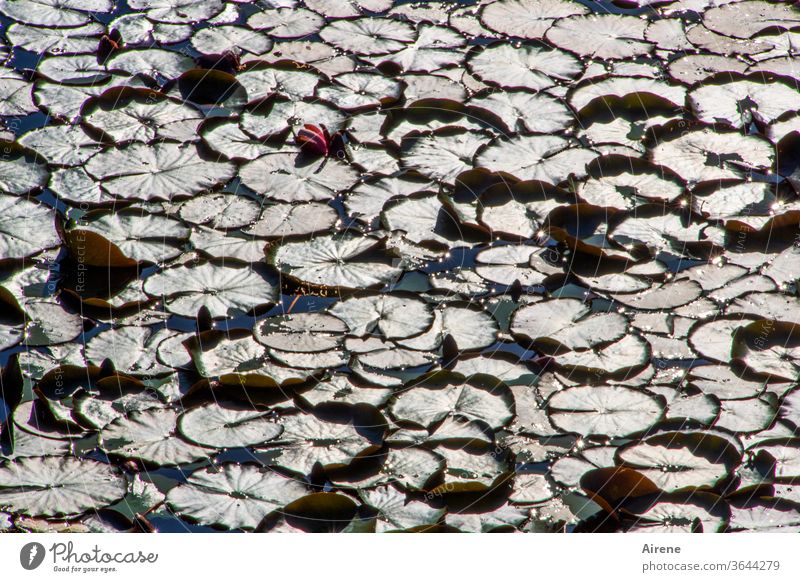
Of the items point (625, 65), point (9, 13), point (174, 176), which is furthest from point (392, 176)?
point (9, 13)

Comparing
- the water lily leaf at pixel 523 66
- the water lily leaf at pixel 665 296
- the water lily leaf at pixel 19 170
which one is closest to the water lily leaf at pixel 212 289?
the water lily leaf at pixel 19 170

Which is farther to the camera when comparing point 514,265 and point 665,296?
point 514,265

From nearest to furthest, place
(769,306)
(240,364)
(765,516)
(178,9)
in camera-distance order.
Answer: (765,516) → (240,364) → (769,306) → (178,9)

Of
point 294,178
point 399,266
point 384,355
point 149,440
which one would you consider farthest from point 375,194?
point 149,440

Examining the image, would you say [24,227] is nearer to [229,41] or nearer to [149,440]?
[149,440]

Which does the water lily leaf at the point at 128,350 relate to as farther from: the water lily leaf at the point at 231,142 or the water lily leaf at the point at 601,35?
the water lily leaf at the point at 601,35
